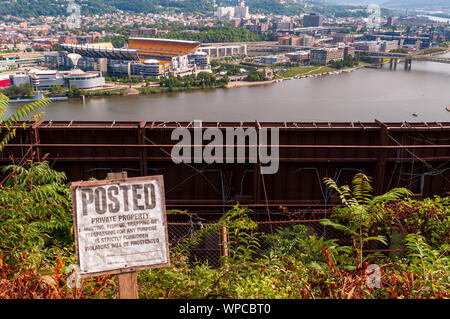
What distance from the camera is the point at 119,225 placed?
162 centimetres

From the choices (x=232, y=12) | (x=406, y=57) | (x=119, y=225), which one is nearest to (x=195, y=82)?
(x=406, y=57)

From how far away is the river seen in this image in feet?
77.1

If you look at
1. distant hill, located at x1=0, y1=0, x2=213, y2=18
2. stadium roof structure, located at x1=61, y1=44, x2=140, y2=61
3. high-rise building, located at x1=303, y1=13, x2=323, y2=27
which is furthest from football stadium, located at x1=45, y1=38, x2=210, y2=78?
distant hill, located at x1=0, y1=0, x2=213, y2=18

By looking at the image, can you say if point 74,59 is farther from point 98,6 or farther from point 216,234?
point 98,6

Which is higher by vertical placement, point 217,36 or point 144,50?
point 217,36

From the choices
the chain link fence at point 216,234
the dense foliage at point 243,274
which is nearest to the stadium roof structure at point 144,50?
the chain link fence at point 216,234

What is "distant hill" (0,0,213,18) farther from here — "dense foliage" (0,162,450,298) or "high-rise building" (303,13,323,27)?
"dense foliage" (0,162,450,298)

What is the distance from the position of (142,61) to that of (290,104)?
25.8 meters

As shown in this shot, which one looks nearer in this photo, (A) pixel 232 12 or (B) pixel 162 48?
(B) pixel 162 48

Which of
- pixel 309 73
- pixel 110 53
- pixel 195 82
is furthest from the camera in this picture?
pixel 110 53

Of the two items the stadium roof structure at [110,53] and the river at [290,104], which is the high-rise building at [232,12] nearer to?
the stadium roof structure at [110,53]

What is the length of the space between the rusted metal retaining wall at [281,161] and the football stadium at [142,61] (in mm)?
36767

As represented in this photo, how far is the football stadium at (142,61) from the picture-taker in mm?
41750

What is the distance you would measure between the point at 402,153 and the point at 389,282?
3420 mm
